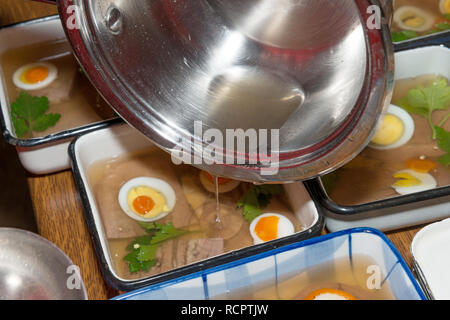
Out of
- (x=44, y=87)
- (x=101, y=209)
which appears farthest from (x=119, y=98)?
(x=44, y=87)

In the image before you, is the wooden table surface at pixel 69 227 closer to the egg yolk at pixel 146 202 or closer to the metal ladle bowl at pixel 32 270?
the egg yolk at pixel 146 202

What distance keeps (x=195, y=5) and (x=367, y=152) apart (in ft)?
1.57

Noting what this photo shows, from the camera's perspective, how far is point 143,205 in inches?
47.9

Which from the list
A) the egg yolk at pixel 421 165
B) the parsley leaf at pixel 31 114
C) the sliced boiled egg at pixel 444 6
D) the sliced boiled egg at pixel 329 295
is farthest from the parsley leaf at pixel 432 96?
the parsley leaf at pixel 31 114

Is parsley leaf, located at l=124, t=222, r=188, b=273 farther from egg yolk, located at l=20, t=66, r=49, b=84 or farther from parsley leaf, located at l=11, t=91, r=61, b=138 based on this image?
egg yolk, located at l=20, t=66, r=49, b=84

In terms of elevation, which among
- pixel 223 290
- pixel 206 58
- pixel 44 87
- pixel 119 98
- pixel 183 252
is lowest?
pixel 223 290

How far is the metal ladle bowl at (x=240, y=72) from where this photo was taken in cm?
89

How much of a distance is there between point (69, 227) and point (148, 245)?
15cm

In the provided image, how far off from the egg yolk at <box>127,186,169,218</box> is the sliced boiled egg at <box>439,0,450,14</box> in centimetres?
83

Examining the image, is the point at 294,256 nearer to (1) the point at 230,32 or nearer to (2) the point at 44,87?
(1) the point at 230,32

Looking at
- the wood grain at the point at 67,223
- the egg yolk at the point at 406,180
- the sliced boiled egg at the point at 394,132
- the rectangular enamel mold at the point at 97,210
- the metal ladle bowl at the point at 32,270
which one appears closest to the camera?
the metal ladle bowl at the point at 32,270

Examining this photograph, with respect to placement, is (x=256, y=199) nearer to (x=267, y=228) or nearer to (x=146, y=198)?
(x=267, y=228)

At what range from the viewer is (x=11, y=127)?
119cm

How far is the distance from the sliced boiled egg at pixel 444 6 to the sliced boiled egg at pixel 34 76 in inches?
36.6
